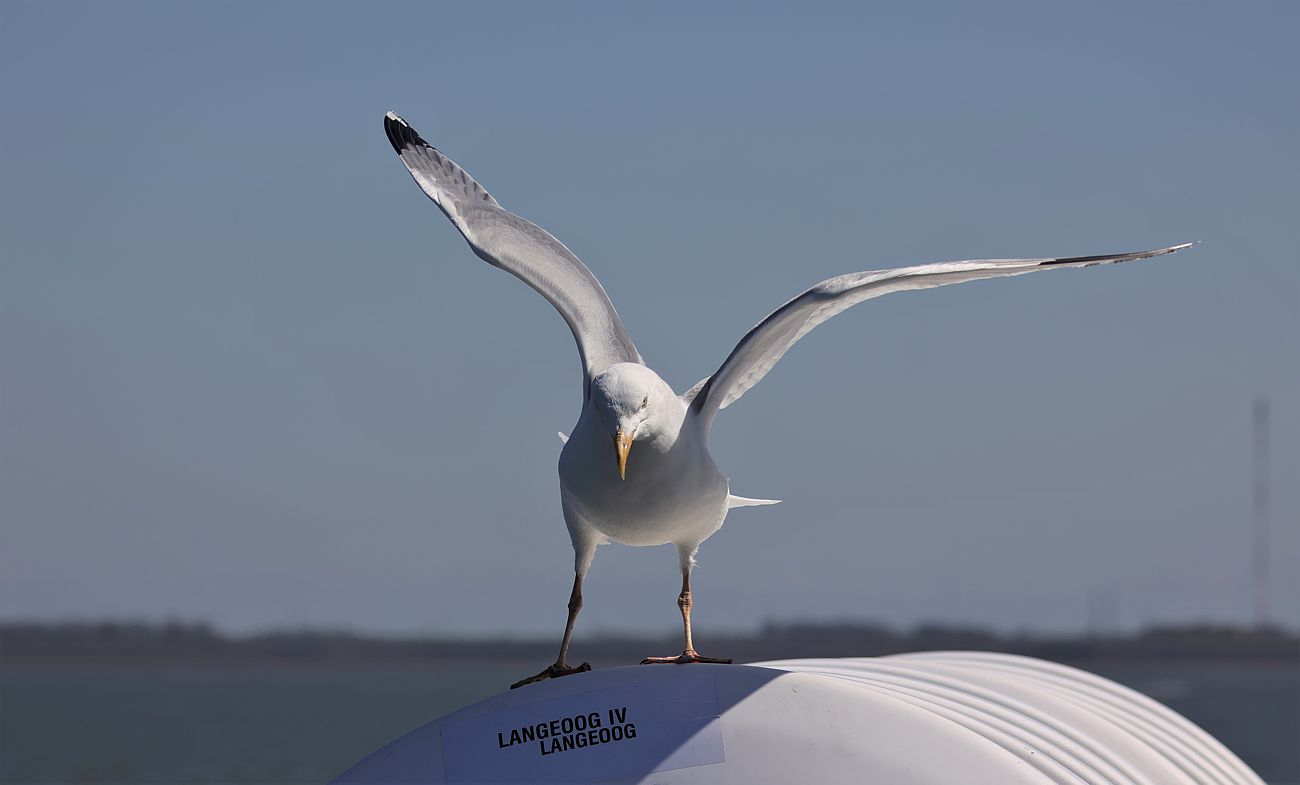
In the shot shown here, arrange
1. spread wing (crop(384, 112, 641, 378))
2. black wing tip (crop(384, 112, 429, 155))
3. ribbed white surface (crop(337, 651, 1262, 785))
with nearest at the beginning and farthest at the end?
ribbed white surface (crop(337, 651, 1262, 785)) → spread wing (crop(384, 112, 641, 378)) → black wing tip (crop(384, 112, 429, 155))

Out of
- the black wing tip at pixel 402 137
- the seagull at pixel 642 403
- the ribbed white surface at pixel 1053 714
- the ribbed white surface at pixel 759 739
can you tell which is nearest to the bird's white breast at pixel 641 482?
the seagull at pixel 642 403

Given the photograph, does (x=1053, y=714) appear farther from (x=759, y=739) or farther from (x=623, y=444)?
(x=623, y=444)

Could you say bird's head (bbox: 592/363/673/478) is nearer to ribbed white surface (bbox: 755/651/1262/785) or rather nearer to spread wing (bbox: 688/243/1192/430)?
spread wing (bbox: 688/243/1192/430)

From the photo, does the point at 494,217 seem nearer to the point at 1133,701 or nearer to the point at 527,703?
the point at 527,703

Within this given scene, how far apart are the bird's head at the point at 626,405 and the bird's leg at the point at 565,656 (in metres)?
1.20

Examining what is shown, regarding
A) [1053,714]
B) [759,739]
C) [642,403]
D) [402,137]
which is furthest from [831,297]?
[402,137]

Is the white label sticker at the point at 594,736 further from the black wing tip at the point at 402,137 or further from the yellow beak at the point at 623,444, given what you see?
the black wing tip at the point at 402,137

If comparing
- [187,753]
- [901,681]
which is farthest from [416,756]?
[187,753]

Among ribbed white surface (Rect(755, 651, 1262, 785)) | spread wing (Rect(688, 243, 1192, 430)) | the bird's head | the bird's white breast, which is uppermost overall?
spread wing (Rect(688, 243, 1192, 430))

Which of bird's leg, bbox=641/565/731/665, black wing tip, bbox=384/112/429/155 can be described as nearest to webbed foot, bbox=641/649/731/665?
bird's leg, bbox=641/565/731/665

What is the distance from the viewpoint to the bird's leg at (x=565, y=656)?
8.52 metres

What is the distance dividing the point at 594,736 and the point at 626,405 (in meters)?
1.45

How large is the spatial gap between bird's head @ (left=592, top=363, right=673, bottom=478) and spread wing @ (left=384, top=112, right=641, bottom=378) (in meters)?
0.95

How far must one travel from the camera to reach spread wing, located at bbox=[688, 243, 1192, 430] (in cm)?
811
